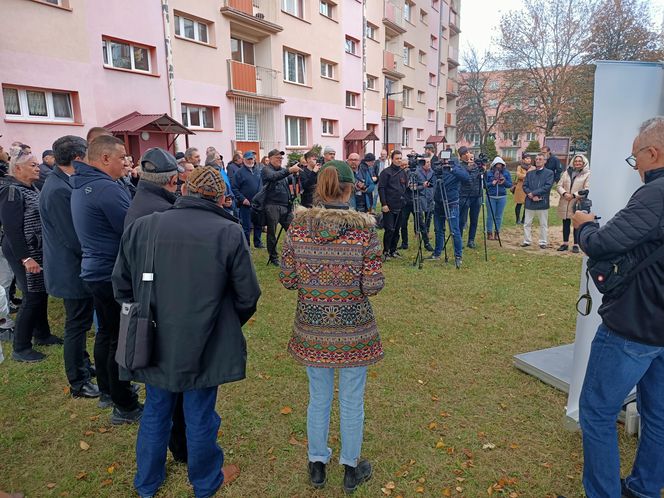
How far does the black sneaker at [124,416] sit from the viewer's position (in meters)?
3.28

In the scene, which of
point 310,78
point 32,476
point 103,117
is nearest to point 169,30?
point 103,117

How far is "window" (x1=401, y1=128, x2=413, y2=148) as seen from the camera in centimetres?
3199

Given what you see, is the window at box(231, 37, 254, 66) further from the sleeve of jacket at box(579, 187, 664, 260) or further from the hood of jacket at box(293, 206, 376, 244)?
the sleeve of jacket at box(579, 187, 664, 260)

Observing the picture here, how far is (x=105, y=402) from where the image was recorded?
11.5 feet

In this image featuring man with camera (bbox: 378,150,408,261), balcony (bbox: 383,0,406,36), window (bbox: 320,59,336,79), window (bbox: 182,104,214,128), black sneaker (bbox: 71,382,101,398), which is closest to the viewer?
black sneaker (bbox: 71,382,101,398)

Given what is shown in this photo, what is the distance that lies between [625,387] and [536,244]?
7.93 meters

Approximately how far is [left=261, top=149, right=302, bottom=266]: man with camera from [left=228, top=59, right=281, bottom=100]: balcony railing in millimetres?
9473

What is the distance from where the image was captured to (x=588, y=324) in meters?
2.95

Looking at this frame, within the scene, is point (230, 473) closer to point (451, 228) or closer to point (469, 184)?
point (451, 228)

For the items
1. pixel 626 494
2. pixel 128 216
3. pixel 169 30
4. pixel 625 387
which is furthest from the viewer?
pixel 169 30

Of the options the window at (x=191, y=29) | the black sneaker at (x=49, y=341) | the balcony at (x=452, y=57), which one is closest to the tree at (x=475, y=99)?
the balcony at (x=452, y=57)

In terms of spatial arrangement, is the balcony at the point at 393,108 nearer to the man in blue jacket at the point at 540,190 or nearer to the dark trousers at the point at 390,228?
the man in blue jacket at the point at 540,190

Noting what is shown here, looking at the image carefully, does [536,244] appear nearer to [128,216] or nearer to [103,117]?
[128,216]

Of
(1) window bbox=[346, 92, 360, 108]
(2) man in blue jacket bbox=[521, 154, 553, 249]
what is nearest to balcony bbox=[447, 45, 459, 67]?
(1) window bbox=[346, 92, 360, 108]
